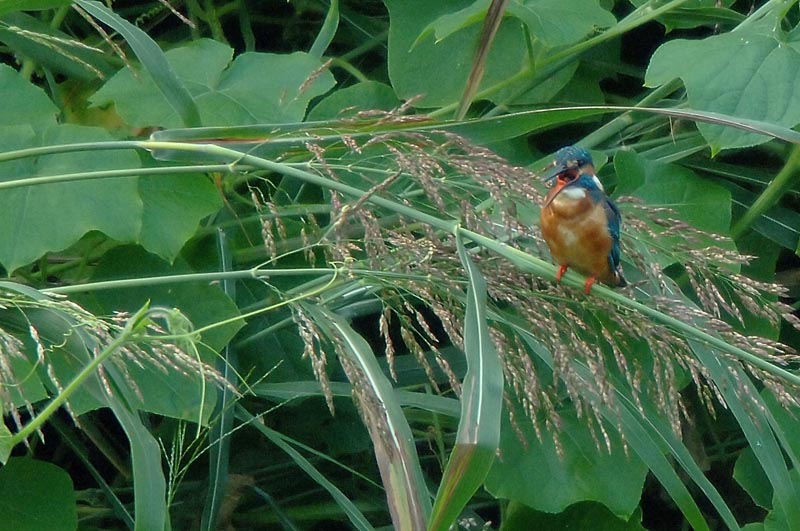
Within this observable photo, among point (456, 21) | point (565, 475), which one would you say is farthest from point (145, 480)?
point (456, 21)

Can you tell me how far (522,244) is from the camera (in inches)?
70.1

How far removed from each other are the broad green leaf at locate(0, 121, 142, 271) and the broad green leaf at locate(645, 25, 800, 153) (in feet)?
3.51

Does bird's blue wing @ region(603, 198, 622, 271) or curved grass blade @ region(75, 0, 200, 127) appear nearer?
curved grass blade @ region(75, 0, 200, 127)

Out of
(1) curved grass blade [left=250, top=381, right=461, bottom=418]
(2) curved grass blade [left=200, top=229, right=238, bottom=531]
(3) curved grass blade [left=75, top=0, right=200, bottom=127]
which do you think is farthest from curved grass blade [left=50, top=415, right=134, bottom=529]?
(3) curved grass blade [left=75, top=0, right=200, bottom=127]

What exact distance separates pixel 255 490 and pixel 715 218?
1190 mm

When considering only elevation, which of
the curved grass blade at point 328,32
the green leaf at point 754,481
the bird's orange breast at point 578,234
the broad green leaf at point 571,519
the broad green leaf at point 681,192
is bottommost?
the broad green leaf at point 571,519

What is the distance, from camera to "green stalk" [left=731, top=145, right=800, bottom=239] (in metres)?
2.29

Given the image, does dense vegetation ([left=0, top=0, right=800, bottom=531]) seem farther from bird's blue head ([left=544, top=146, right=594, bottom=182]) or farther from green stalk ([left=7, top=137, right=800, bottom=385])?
bird's blue head ([left=544, top=146, right=594, bottom=182])

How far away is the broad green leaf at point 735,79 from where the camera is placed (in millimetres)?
2119

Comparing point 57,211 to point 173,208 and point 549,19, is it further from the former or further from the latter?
point 549,19

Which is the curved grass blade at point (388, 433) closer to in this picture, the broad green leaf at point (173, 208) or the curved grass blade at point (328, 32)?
the broad green leaf at point (173, 208)

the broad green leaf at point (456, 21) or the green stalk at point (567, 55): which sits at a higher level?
the broad green leaf at point (456, 21)

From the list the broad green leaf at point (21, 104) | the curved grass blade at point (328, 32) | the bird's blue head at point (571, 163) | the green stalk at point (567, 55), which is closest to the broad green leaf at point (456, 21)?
the green stalk at point (567, 55)

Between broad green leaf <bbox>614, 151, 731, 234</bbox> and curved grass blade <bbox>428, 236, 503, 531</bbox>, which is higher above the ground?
curved grass blade <bbox>428, 236, 503, 531</bbox>
